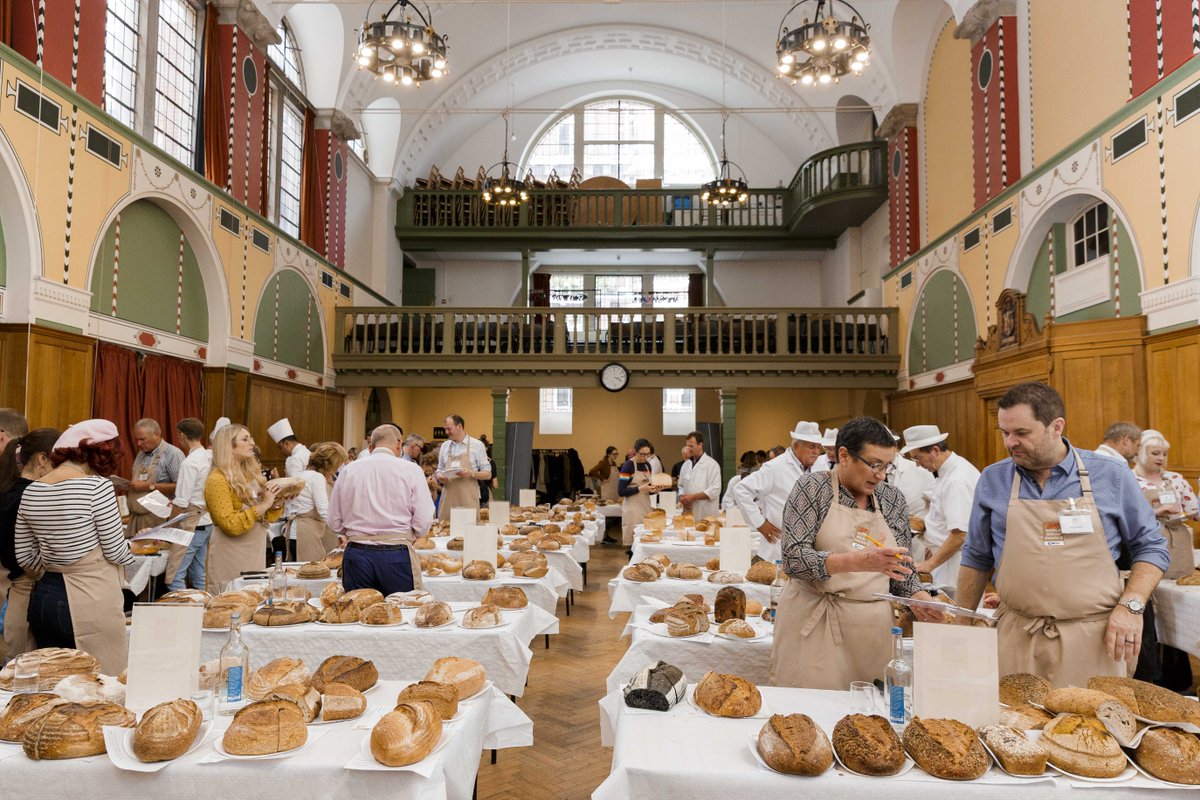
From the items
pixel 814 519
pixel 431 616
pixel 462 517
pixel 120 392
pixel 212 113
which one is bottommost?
pixel 431 616

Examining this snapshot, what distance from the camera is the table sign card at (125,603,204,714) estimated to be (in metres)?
2.09

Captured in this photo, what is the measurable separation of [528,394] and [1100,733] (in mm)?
17875

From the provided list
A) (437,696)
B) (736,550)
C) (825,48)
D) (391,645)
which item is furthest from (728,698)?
(825,48)

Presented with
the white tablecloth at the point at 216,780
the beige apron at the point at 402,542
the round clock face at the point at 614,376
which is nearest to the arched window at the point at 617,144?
the round clock face at the point at 614,376

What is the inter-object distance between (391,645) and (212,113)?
950 centimetres

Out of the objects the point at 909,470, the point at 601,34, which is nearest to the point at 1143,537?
the point at 909,470

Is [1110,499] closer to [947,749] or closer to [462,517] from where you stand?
[947,749]

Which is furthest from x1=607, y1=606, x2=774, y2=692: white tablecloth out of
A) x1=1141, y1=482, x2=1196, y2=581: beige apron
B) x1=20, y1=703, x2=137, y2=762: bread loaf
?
x1=1141, y1=482, x2=1196, y2=581: beige apron

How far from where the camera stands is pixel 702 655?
10.4 ft

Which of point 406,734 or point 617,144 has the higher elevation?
point 617,144

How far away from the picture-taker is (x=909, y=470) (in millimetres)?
6129

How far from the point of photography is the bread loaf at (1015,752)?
70.2 inches

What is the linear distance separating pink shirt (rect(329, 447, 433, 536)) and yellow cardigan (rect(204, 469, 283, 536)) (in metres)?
0.75

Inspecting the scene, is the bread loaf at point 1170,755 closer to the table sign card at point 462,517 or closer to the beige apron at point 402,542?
the beige apron at point 402,542
